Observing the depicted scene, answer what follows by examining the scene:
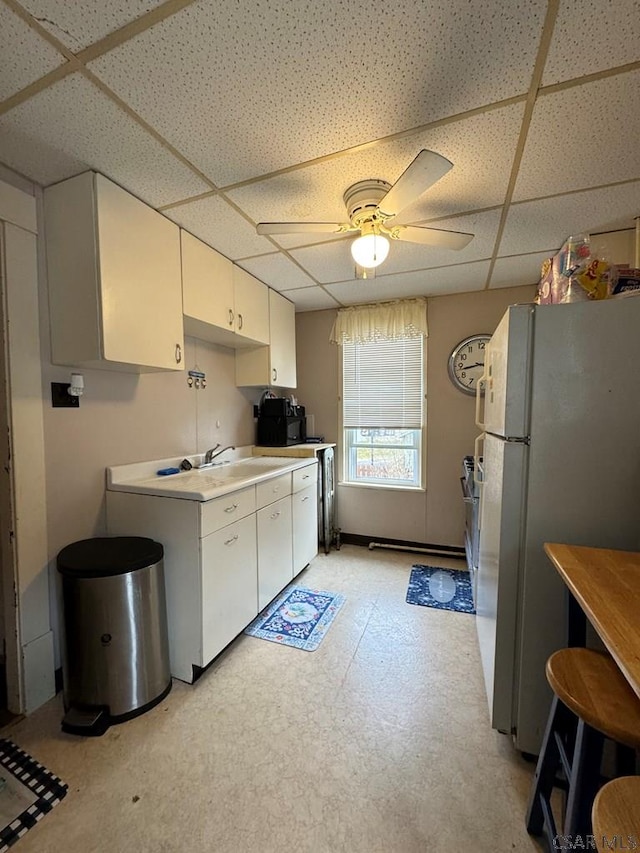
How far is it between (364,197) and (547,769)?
222 centimetres

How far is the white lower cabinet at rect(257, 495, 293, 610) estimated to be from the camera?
2.15 meters

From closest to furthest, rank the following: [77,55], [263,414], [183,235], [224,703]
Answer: [77,55] < [224,703] < [183,235] < [263,414]

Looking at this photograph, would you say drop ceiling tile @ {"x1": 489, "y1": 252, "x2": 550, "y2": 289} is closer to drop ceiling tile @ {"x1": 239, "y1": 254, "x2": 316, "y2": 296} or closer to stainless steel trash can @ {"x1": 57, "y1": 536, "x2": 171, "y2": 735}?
drop ceiling tile @ {"x1": 239, "y1": 254, "x2": 316, "y2": 296}

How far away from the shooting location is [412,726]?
4.80 feet

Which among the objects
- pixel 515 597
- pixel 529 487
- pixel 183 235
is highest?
pixel 183 235

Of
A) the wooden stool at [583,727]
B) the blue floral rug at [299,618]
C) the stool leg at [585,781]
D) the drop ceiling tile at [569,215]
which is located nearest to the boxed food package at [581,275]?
the drop ceiling tile at [569,215]

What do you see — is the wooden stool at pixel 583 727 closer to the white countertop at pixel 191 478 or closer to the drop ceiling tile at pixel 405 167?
the white countertop at pixel 191 478

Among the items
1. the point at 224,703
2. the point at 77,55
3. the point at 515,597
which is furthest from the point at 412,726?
the point at 77,55

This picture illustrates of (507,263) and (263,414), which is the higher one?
(507,263)

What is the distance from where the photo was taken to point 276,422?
3.19m

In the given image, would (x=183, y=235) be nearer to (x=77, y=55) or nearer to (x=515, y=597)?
(x=77, y=55)

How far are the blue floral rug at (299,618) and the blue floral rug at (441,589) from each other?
59cm

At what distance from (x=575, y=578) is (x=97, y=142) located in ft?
7.30

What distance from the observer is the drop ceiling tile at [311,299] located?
117 inches
